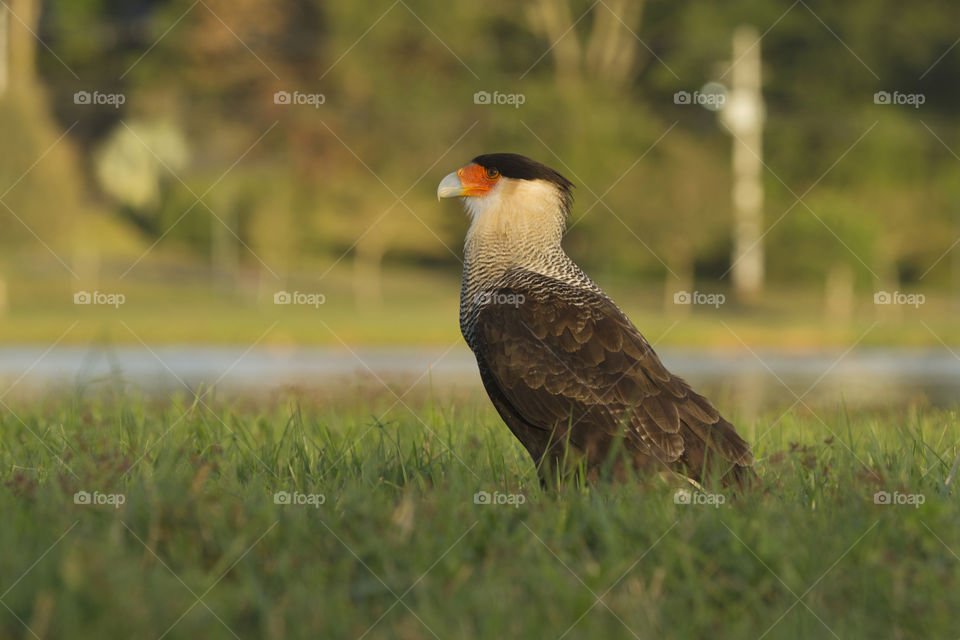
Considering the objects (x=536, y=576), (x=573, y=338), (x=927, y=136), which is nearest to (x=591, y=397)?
(x=573, y=338)

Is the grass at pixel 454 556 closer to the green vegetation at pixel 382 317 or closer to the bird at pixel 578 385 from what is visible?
the bird at pixel 578 385

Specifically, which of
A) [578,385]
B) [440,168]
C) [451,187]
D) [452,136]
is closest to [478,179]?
[451,187]

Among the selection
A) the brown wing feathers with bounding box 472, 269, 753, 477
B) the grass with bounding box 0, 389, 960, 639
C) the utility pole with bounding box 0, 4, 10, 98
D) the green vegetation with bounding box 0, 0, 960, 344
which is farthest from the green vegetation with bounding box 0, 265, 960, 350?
the grass with bounding box 0, 389, 960, 639

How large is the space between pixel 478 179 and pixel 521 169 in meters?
0.24

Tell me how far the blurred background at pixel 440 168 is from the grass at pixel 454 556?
1490 cm

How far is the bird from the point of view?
5.11 metres

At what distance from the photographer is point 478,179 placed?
604 centimetres

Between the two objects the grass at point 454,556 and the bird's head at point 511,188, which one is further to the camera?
the bird's head at point 511,188

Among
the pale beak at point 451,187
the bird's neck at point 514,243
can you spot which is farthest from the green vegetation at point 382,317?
the bird's neck at point 514,243

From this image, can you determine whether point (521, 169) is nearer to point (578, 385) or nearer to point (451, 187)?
point (451, 187)

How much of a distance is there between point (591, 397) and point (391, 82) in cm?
3754

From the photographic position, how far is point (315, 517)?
13.9ft

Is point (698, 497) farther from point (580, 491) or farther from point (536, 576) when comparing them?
point (536, 576)

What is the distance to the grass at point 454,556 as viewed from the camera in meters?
3.53
